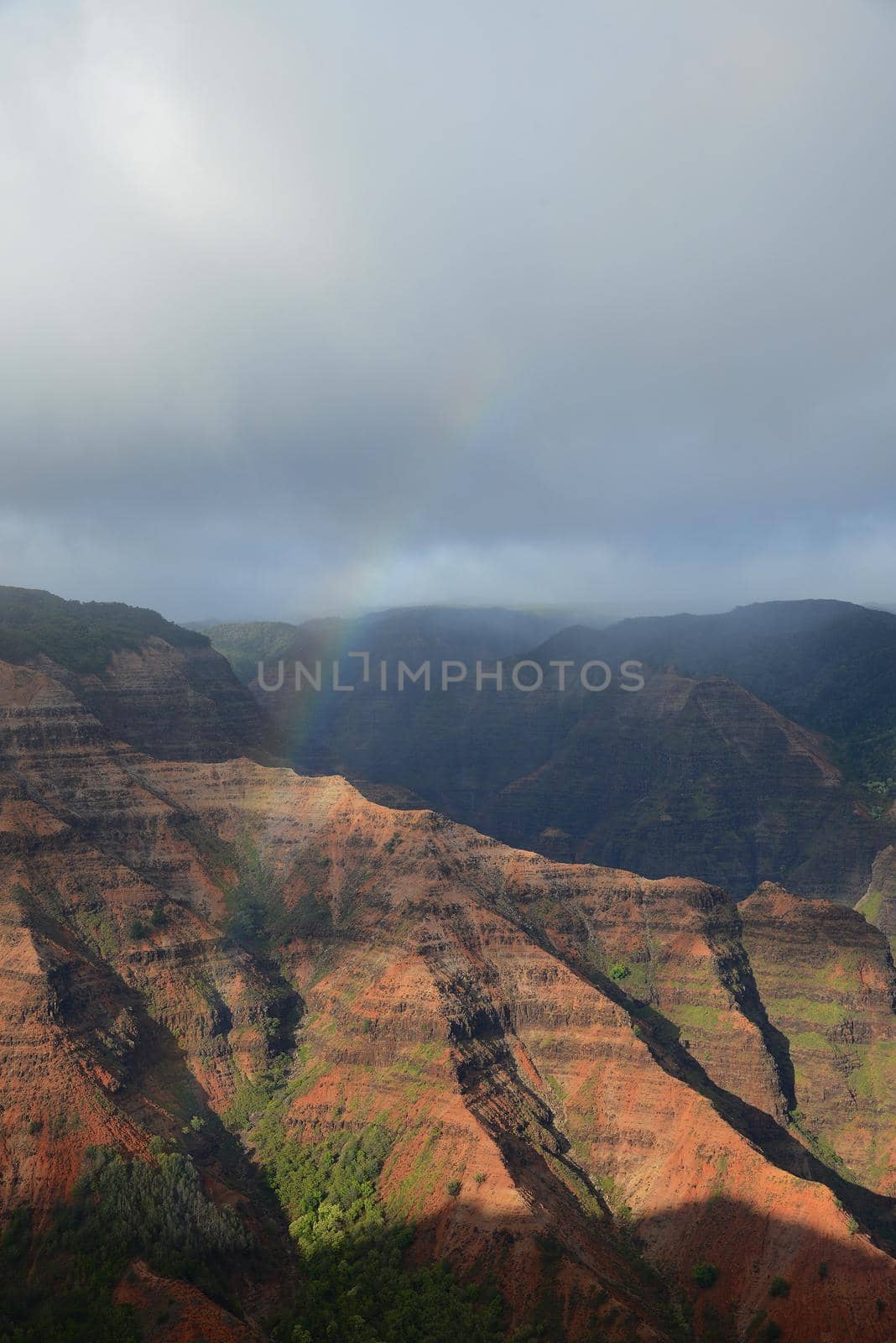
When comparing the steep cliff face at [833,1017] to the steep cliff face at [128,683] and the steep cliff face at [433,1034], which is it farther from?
the steep cliff face at [128,683]

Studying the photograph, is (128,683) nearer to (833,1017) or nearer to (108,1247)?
(108,1247)

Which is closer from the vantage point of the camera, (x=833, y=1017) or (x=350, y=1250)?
(x=350, y=1250)

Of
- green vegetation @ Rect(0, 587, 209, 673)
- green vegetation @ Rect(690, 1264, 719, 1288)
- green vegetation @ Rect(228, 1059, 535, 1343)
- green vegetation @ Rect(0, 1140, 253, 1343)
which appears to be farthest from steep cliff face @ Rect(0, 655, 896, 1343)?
green vegetation @ Rect(0, 587, 209, 673)

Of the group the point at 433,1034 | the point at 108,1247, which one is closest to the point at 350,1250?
the point at 108,1247

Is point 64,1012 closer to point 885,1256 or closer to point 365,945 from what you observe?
point 365,945

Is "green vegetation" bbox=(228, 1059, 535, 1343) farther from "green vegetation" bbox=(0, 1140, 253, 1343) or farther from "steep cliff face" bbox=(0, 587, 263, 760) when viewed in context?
"steep cliff face" bbox=(0, 587, 263, 760)

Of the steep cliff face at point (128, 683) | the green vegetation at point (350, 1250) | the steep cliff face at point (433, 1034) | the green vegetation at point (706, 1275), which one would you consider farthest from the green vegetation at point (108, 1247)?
the steep cliff face at point (128, 683)
